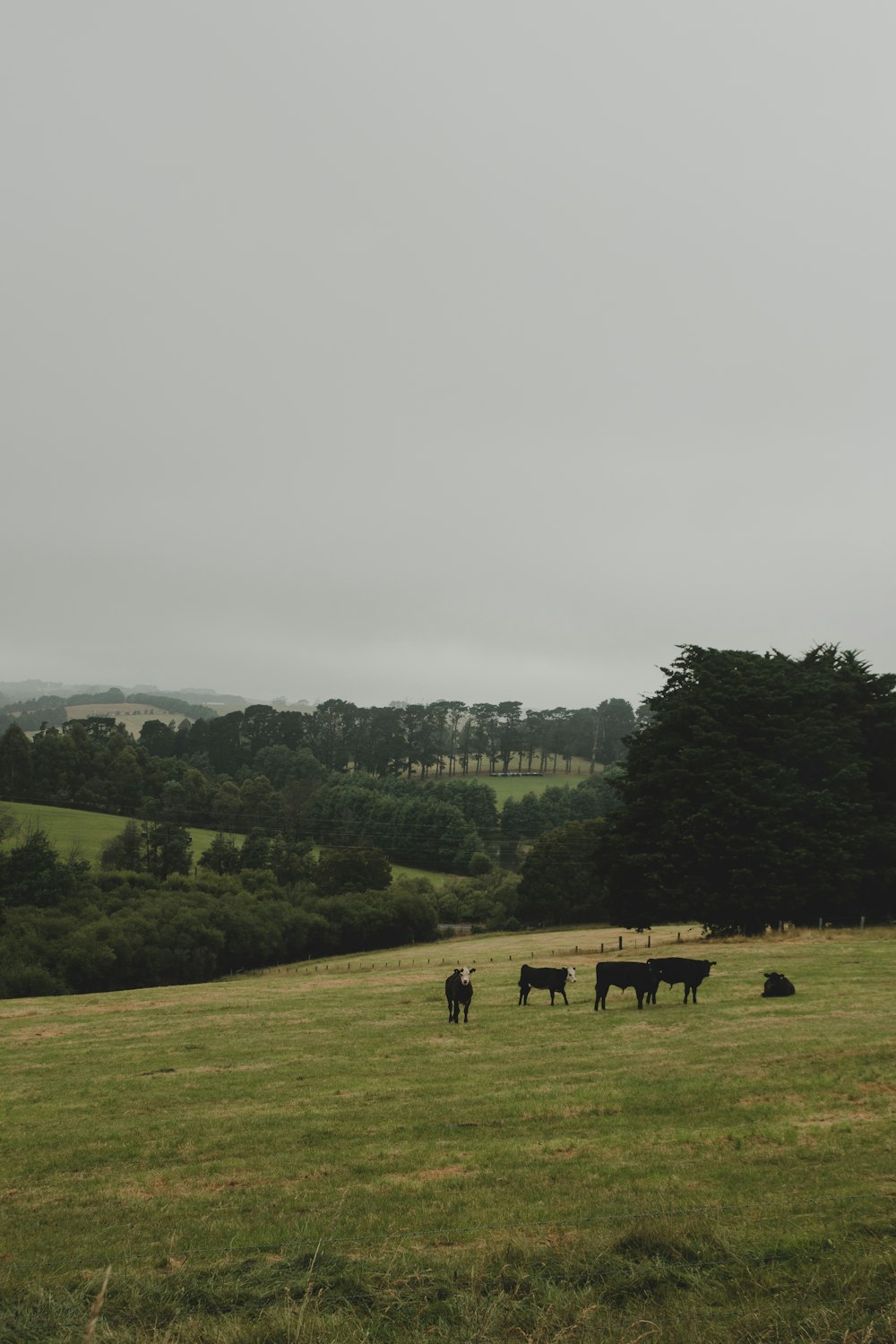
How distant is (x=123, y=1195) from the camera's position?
1184cm

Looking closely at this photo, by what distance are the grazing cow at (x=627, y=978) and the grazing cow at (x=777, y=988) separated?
3579mm

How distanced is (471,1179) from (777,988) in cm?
1700

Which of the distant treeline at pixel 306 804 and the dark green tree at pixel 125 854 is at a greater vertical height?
the distant treeline at pixel 306 804

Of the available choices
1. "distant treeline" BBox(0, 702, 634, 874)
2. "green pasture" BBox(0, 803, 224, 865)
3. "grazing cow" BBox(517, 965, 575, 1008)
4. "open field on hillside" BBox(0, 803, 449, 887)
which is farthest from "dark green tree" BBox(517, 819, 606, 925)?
"grazing cow" BBox(517, 965, 575, 1008)

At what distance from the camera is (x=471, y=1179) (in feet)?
37.6

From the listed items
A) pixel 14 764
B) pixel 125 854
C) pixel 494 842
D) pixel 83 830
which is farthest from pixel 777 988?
pixel 14 764

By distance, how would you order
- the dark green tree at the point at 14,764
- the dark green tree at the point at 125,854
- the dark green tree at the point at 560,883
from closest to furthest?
the dark green tree at the point at 560,883 < the dark green tree at the point at 125,854 < the dark green tree at the point at 14,764

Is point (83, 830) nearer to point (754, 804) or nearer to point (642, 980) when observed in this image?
point (754, 804)

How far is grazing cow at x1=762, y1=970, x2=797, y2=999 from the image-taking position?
25234 mm

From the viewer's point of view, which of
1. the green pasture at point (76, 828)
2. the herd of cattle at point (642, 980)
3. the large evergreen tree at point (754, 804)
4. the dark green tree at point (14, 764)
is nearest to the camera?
the herd of cattle at point (642, 980)

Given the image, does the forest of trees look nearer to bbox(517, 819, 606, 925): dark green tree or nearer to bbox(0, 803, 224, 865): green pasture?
bbox(517, 819, 606, 925): dark green tree

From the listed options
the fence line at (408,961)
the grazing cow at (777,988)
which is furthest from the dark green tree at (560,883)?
the grazing cow at (777,988)

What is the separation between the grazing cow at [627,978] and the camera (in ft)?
80.1

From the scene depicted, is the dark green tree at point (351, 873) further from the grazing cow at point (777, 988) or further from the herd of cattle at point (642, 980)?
the grazing cow at point (777, 988)
